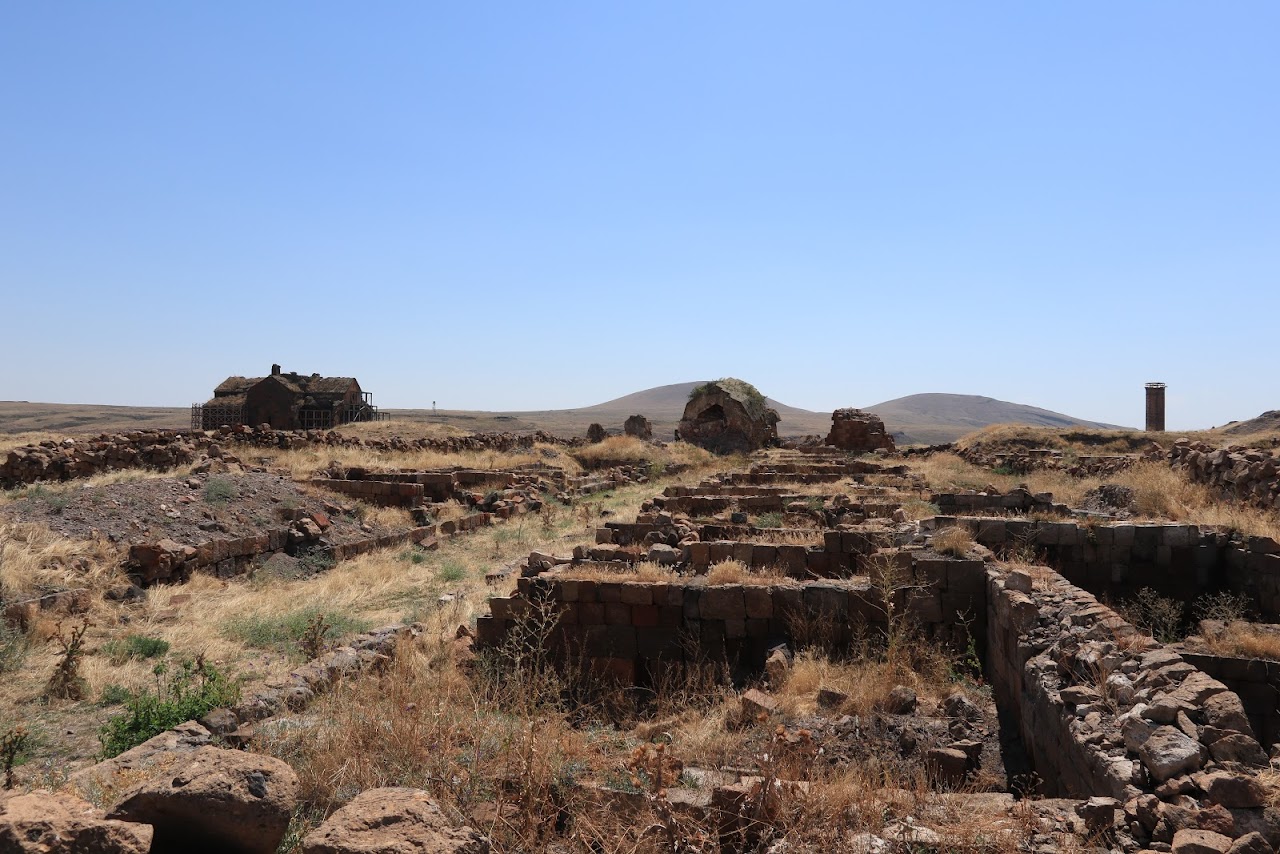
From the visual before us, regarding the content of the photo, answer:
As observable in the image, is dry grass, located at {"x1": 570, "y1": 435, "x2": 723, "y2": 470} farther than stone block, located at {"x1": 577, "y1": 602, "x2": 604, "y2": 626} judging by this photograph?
Yes

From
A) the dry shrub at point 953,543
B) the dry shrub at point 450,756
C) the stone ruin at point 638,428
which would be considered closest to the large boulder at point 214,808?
the dry shrub at point 450,756

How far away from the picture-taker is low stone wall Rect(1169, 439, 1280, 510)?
506 inches

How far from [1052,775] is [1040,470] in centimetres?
2056

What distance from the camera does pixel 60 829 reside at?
102 inches

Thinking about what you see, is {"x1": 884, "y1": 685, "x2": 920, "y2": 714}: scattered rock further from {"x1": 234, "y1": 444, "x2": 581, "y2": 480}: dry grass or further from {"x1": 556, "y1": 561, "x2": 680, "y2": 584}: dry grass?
{"x1": 234, "y1": 444, "x2": 581, "y2": 480}: dry grass

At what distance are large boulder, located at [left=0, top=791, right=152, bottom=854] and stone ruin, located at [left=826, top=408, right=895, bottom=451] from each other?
3439 centimetres

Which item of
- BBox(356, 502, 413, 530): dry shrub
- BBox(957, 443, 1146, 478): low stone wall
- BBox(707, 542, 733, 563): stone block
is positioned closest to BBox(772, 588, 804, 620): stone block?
BBox(707, 542, 733, 563): stone block

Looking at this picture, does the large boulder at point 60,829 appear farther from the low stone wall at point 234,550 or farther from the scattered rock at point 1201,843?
the low stone wall at point 234,550

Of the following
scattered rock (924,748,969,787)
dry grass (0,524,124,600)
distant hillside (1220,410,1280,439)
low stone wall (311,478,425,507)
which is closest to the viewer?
scattered rock (924,748,969,787)

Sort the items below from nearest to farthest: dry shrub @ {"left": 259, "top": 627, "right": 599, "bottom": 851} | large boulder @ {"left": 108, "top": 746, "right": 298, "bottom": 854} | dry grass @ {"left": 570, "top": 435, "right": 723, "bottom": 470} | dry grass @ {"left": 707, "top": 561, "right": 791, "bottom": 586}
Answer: large boulder @ {"left": 108, "top": 746, "right": 298, "bottom": 854}, dry shrub @ {"left": 259, "top": 627, "right": 599, "bottom": 851}, dry grass @ {"left": 707, "top": 561, "right": 791, "bottom": 586}, dry grass @ {"left": 570, "top": 435, "right": 723, "bottom": 470}

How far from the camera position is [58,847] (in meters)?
2.55

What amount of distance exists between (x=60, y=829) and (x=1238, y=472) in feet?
54.7

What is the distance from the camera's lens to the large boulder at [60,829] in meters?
2.51

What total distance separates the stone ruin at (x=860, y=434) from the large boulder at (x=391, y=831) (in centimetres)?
3370
